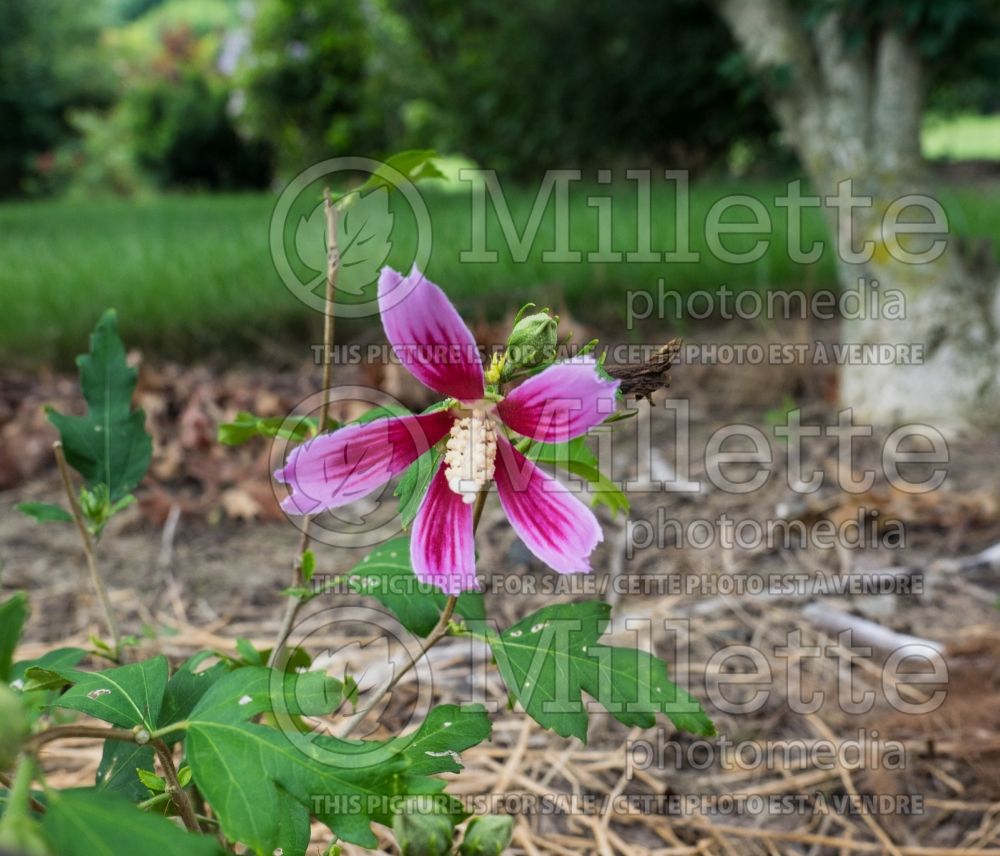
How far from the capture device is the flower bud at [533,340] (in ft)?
2.34

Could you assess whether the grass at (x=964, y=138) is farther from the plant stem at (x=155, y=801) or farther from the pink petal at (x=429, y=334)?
the plant stem at (x=155, y=801)

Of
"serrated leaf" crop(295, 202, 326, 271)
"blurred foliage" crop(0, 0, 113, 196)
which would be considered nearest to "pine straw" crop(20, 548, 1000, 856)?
"serrated leaf" crop(295, 202, 326, 271)

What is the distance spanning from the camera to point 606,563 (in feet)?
6.34

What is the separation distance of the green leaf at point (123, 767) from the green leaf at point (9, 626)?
30 cm

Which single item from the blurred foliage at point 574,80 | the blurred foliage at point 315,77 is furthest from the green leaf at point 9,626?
the blurred foliage at point 315,77

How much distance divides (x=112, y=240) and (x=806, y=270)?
12.5 feet

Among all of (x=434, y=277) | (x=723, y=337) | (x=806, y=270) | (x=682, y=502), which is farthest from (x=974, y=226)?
(x=682, y=502)

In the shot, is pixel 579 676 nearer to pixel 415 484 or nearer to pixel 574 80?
pixel 415 484

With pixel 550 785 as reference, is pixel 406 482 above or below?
above

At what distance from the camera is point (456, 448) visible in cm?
74

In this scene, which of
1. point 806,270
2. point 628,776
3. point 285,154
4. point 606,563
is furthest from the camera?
point 285,154

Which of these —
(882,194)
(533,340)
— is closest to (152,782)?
(533,340)

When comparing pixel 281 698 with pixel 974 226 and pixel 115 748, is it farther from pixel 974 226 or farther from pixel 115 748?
pixel 974 226

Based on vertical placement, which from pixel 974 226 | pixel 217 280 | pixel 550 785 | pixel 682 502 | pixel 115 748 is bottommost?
pixel 550 785
